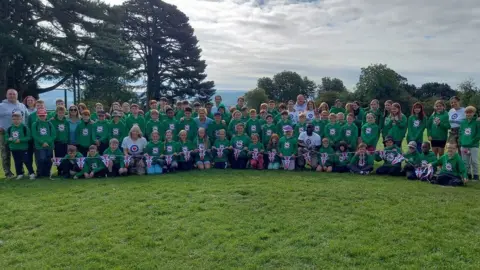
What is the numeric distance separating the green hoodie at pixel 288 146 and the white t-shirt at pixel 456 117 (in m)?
3.91

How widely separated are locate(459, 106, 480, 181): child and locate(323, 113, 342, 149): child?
2.97 metres

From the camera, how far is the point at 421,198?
23.3ft

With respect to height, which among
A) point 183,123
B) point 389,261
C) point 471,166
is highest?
point 183,123

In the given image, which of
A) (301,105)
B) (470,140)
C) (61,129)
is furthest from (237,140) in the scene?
(470,140)

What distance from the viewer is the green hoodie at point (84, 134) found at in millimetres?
10125

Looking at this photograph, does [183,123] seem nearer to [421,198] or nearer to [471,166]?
[421,198]

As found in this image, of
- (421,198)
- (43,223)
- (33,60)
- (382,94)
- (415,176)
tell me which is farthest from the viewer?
(382,94)

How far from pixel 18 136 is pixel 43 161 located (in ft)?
2.76

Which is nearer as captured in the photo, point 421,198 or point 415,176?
point 421,198

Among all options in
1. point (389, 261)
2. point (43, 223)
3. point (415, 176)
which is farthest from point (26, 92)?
point (389, 261)

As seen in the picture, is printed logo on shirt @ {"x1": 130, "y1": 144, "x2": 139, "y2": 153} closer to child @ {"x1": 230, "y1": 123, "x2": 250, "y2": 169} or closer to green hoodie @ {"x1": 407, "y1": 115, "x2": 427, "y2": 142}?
child @ {"x1": 230, "y1": 123, "x2": 250, "y2": 169}

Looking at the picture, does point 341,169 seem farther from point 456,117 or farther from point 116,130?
point 116,130

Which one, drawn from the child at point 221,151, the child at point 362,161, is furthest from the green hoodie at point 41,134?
the child at point 362,161

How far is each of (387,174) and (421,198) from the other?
2.73 meters
